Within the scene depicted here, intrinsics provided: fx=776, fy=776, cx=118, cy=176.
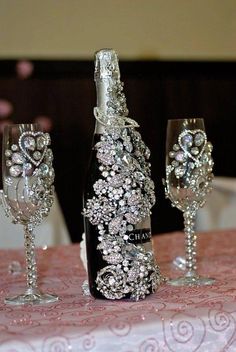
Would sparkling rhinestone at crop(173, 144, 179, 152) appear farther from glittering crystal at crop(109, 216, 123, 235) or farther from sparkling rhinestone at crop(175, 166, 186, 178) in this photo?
glittering crystal at crop(109, 216, 123, 235)

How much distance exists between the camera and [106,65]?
1149 millimetres

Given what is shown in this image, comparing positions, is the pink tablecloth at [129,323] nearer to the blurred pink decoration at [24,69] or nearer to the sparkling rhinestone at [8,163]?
the sparkling rhinestone at [8,163]

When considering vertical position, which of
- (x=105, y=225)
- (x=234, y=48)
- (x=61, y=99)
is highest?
(x=234, y=48)

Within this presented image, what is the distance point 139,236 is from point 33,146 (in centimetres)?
20

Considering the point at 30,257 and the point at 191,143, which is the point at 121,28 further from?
the point at 30,257

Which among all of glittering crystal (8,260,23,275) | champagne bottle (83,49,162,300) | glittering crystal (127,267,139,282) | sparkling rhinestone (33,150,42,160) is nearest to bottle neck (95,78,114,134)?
champagne bottle (83,49,162,300)

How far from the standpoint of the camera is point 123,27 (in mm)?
3939

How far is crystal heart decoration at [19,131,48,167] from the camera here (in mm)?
1131

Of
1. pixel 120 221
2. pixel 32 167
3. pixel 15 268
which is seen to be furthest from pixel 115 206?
pixel 15 268

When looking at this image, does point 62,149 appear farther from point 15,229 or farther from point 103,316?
point 103,316

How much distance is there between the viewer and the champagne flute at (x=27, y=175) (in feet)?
3.71

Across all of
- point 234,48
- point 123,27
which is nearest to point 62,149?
point 123,27

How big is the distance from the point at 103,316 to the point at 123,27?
121 inches

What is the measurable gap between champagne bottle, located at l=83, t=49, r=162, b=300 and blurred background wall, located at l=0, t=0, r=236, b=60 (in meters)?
2.65
